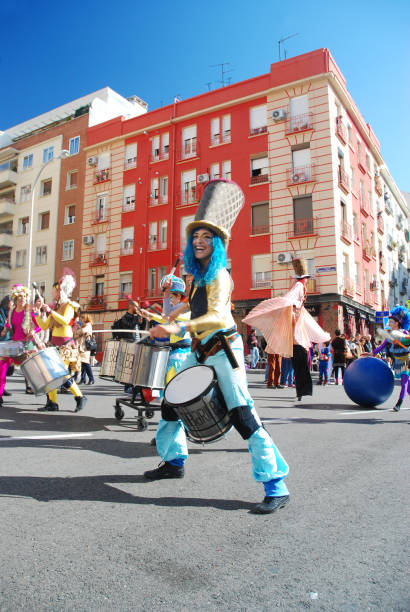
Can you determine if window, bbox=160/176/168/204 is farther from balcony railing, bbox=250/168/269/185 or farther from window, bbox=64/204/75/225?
window, bbox=64/204/75/225

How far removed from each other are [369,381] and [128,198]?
26.7 metres

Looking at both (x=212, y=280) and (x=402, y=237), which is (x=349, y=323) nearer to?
(x=212, y=280)

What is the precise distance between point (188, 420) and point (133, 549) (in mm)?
864

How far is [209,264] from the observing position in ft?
10.7

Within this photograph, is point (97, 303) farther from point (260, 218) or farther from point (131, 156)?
point (260, 218)

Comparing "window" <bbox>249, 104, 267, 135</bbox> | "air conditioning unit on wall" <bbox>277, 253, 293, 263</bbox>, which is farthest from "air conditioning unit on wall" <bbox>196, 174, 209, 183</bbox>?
"air conditioning unit on wall" <bbox>277, 253, 293, 263</bbox>

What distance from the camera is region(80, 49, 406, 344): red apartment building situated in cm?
2503

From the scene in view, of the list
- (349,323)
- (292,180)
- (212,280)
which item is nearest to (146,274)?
(292,180)

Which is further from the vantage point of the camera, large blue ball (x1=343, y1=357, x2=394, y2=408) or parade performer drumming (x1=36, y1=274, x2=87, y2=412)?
large blue ball (x1=343, y1=357, x2=394, y2=408)

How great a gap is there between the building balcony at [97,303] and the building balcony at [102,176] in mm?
8471

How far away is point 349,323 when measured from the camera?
25.3 meters

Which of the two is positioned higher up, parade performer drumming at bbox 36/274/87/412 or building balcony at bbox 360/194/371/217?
building balcony at bbox 360/194/371/217

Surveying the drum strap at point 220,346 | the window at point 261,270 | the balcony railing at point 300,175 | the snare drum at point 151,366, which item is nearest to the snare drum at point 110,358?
the snare drum at point 151,366

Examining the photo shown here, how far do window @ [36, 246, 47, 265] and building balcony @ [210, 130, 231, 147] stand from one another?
50.7 feet
